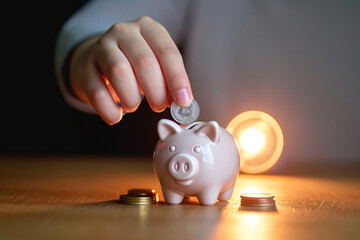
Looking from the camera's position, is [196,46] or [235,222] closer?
[235,222]

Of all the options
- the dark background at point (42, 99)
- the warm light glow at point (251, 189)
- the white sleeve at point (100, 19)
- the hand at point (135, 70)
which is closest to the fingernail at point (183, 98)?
the hand at point (135, 70)

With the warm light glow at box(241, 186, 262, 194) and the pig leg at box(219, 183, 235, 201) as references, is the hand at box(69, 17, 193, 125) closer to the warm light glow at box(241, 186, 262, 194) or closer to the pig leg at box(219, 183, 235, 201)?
the pig leg at box(219, 183, 235, 201)

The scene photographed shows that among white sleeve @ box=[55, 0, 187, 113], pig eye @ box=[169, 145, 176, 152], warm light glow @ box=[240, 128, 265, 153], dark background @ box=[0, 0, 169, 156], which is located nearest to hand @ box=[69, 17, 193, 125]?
pig eye @ box=[169, 145, 176, 152]

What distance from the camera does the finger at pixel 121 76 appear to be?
45.8 inches

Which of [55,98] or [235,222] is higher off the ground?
[55,98]

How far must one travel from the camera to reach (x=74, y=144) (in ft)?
12.2

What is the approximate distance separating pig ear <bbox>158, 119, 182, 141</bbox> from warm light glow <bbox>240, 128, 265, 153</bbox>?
904mm

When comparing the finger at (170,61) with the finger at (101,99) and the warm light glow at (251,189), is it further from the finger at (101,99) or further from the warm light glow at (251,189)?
the warm light glow at (251,189)

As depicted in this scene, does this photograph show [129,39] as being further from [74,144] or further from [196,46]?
[74,144]

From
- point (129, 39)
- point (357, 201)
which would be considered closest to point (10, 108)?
point (129, 39)

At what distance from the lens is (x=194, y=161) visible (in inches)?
40.3

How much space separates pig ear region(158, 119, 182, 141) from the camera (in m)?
1.08

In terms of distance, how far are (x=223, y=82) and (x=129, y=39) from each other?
1.51 m

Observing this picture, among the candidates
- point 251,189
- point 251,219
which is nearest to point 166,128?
point 251,219
